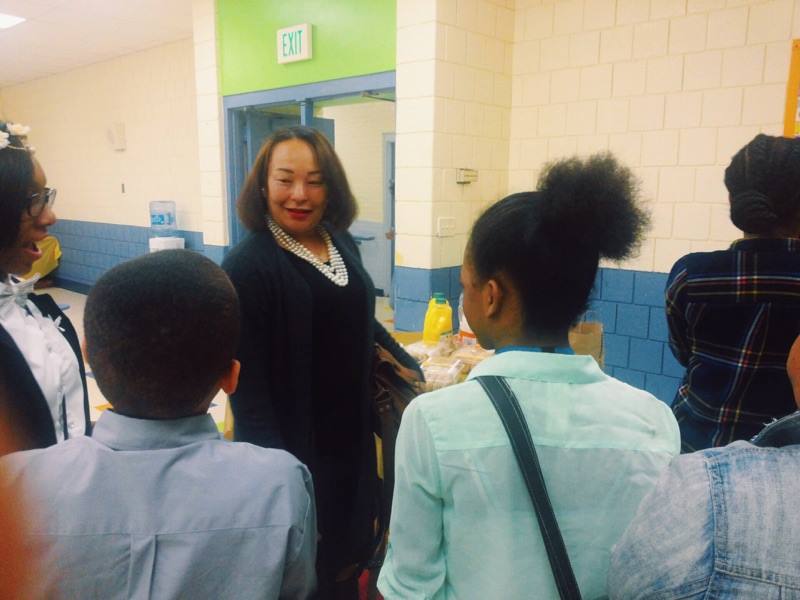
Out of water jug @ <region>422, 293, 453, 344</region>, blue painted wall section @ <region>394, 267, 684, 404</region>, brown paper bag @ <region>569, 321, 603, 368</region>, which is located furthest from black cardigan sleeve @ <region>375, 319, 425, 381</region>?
blue painted wall section @ <region>394, 267, 684, 404</region>

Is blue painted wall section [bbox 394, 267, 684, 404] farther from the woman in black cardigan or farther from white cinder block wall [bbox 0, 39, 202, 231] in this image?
white cinder block wall [bbox 0, 39, 202, 231]

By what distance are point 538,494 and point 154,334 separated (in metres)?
0.58

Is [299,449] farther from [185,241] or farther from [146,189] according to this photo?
[146,189]

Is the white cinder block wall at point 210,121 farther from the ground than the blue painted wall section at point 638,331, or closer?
farther from the ground

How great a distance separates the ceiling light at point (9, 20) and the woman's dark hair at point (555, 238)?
6.29 m

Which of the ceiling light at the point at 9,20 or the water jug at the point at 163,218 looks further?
the water jug at the point at 163,218

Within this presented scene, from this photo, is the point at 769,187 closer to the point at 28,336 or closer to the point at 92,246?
the point at 28,336

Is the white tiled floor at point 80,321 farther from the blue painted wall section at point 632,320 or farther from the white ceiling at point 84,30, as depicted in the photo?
the white ceiling at point 84,30

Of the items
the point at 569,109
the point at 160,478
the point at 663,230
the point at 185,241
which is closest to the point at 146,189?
the point at 185,241

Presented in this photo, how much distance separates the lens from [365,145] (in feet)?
25.7

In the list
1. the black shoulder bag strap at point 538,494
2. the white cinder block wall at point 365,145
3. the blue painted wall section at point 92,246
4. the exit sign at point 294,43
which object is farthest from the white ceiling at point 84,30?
the black shoulder bag strap at point 538,494

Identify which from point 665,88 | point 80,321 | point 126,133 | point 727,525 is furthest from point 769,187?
point 126,133

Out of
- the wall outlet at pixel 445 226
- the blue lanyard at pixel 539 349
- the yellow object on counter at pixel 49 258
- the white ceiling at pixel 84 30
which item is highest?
the white ceiling at pixel 84 30

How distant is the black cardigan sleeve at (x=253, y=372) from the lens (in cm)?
→ 141
